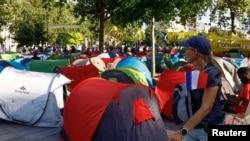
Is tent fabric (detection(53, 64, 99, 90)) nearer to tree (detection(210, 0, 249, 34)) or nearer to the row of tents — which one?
the row of tents

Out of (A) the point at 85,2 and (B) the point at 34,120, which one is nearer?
(B) the point at 34,120

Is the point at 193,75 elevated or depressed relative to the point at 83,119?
elevated

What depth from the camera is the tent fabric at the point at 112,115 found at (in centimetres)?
610

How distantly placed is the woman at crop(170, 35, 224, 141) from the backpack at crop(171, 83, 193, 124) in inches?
1.6

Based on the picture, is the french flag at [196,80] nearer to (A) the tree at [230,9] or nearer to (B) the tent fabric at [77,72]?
(B) the tent fabric at [77,72]

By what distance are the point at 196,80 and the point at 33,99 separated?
618cm

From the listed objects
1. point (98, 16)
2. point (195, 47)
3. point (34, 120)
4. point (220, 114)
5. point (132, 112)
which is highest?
point (98, 16)

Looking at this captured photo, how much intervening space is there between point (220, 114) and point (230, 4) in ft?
92.2

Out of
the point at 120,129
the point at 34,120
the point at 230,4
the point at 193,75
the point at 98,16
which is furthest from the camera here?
the point at 230,4

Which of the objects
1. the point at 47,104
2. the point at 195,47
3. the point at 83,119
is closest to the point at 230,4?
the point at 47,104

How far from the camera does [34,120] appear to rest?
8797mm

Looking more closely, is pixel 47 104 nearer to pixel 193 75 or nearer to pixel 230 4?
pixel 193 75

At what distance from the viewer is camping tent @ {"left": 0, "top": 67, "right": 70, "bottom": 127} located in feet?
28.8

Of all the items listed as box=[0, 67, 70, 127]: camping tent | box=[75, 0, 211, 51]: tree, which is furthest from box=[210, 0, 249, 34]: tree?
box=[0, 67, 70, 127]: camping tent
